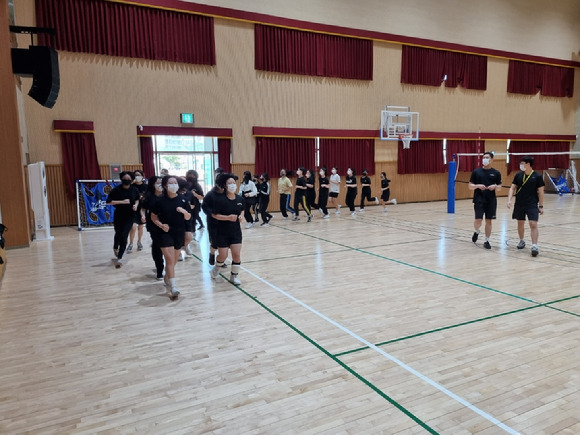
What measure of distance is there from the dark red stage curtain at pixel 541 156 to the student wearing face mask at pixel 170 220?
20.9m

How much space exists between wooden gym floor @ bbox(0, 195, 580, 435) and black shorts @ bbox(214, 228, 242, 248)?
69cm

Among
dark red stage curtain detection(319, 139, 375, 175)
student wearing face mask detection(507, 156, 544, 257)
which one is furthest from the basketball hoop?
student wearing face mask detection(507, 156, 544, 257)

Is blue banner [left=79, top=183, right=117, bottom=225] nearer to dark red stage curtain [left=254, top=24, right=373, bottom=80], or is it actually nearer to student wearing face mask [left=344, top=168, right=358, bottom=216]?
dark red stage curtain [left=254, top=24, right=373, bottom=80]

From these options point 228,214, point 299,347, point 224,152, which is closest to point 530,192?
point 228,214

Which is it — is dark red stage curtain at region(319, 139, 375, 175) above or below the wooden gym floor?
above

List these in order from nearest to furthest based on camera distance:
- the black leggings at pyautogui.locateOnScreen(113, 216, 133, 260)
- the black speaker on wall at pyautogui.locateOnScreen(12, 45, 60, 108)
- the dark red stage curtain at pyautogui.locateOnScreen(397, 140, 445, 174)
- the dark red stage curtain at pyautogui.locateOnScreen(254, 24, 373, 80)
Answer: the black leggings at pyautogui.locateOnScreen(113, 216, 133, 260)
the black speaker on wall at pyautogui.locateOnScreen(12, 45, 60, 108)
the dark red stage curtain at pyautogui.locateOnScreen(254, 24, 373, 80)
the dark red stage curtain at pyautogui.locateOnScreen(397, 140, 445, 174)

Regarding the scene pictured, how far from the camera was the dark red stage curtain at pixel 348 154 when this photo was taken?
56.5 feet

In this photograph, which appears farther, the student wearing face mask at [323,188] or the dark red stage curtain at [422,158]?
the dark red stage curtain at [422,158]

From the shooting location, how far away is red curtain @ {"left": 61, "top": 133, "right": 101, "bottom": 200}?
13016 mm

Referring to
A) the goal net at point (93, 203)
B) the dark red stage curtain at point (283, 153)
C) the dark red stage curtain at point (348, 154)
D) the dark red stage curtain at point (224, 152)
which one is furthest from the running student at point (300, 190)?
the goal net at point (93, 203)

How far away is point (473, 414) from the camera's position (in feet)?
9.71

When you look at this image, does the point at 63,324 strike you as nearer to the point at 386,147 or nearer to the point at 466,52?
the point at 386,147

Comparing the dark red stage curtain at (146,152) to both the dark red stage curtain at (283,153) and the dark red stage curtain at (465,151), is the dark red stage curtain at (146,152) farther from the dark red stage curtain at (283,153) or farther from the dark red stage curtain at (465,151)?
the dark red stage curtain at (465,151)

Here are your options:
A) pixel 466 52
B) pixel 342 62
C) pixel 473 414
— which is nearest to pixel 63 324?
pixel 473 414
